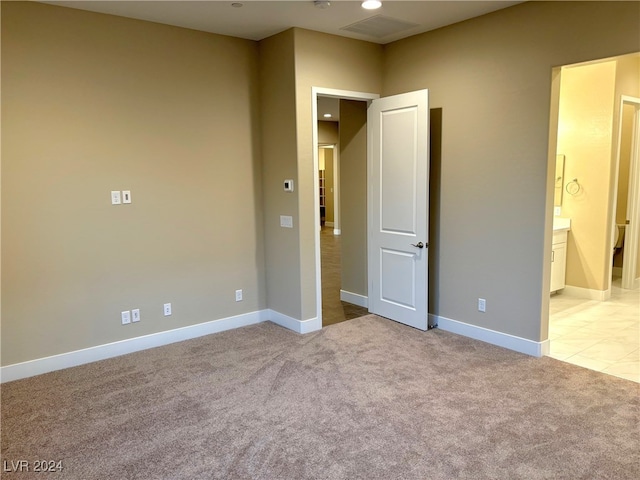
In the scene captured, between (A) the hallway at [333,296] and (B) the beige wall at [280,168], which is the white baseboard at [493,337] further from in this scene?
(B) the beige wall at [280,168]

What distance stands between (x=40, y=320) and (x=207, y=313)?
141 cm

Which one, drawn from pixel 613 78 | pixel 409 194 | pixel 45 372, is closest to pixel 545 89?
pixel 409 194

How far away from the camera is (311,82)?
4219mm

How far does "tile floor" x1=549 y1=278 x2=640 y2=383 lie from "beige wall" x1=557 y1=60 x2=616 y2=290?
379 millimetres

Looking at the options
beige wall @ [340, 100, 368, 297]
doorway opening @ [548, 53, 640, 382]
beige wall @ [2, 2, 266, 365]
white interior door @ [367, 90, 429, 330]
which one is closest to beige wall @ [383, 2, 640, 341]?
white interior door @ [367, 90, 429, 330]

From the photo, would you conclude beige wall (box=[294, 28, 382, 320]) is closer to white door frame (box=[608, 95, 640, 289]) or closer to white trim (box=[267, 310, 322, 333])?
white trim (box=[267, 310, 322, 333])

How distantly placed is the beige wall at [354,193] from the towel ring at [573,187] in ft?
8.31

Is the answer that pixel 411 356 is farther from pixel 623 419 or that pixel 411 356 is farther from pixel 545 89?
pixel 545 89

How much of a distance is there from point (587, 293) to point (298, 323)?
3.56 metres

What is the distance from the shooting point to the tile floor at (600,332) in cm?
366

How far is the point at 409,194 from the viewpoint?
4379 millimetres

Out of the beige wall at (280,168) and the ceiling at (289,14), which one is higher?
the ceiling at (289,14)

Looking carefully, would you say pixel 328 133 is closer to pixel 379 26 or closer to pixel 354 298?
pixel 354 298

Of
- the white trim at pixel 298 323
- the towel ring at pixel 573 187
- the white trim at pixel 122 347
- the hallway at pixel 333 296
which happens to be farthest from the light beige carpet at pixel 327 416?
the towel ring at pixel 573 187
